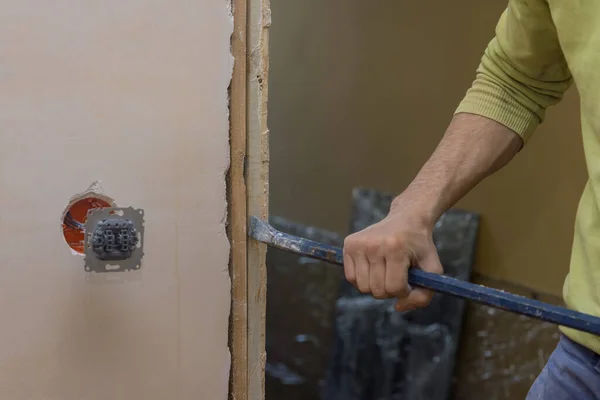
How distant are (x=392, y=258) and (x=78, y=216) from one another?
355 millimetres

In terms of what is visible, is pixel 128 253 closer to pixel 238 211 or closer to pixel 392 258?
pixel 238 211

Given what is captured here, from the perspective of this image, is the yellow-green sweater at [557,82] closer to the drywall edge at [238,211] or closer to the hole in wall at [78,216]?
the drywall edge at [238,211]

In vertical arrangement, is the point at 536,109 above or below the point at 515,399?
above

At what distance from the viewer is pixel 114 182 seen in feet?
2.15

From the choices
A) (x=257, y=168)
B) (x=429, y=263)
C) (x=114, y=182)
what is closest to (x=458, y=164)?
(x=429, y=263)

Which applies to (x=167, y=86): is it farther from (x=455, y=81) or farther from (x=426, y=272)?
(x=455, y=81)

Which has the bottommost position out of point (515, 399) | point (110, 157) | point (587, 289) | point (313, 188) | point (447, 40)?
point (515, 399)

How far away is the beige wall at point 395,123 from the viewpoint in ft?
5.01

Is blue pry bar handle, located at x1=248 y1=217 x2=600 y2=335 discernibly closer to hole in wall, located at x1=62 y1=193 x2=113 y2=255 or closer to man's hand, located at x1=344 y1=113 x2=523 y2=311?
man's hand, located at x1=344 y1=113 x2=523 y2=311

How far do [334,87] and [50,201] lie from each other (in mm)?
1436

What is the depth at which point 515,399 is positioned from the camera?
5.37ft

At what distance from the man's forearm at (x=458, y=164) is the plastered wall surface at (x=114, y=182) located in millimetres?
243

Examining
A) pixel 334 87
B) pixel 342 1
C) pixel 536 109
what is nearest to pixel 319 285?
pixel 334 87

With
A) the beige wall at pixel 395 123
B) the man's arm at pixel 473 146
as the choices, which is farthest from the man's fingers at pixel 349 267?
the beige wall at pixel 395 123
